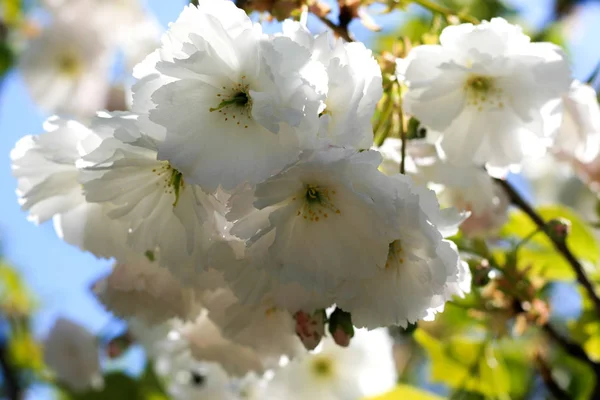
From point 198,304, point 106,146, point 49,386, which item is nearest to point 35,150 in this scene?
point 106,146

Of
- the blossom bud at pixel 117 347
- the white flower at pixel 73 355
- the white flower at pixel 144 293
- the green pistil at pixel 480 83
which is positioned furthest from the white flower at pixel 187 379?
the green pistil at pixel 480 83

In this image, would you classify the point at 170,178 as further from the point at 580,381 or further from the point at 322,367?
the point at 580,381

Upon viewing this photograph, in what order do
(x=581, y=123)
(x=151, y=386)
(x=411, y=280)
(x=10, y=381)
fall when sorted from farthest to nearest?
1. (x=10, y=381)
2. (x=151, y=386)
3. (x=581, y=123)
4. (x=411, y=280)

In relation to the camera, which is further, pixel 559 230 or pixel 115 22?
pixel 115 22

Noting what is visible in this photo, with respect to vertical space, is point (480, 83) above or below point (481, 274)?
above

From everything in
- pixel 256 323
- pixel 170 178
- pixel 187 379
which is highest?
pixel 170 178

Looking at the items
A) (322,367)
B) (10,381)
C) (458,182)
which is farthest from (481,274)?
(10,381)

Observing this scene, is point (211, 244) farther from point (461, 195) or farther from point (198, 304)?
point (461, 195)

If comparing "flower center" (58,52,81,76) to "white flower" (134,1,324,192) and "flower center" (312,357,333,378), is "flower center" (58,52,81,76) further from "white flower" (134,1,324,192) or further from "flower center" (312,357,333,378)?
"white flower" (134,1,324,192)

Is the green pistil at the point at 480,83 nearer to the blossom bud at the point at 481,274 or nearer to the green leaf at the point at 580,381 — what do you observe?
the blossom bud at the point at 481,274
